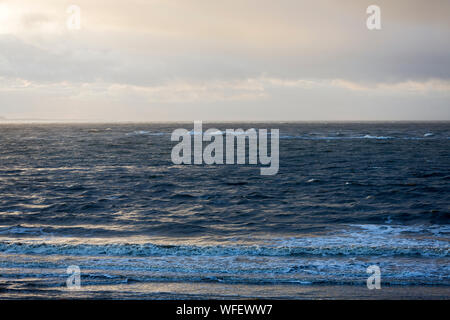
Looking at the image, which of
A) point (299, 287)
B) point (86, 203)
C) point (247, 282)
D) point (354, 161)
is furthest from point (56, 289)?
point (354, 161)

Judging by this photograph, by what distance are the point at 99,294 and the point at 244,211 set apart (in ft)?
35.2

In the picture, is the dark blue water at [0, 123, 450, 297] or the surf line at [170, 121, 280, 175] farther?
the surf line at [170, 121, 280, 175]

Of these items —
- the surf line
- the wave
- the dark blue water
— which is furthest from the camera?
the surf line

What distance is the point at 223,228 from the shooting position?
1516cm

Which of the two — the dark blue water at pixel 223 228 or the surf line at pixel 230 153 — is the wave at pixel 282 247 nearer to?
the dark blue water at pixel 223 228

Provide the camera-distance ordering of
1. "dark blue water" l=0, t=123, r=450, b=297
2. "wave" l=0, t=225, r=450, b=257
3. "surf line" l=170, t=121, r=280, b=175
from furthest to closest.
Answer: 1. "surf line" l=170, t=121, r=280, b=175
2. "wave" l=0, t=225, r=450, b=257
3. "dark blue water" l=0, t=123, r=450, b=297

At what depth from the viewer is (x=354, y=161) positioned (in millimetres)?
39156

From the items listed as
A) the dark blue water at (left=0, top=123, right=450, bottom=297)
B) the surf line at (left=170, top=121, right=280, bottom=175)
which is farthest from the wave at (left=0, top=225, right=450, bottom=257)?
the surf line at (left=170, top=121, right=280, bottom=175)

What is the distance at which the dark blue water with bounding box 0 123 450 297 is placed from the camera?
9.69 m

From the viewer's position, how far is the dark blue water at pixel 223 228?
9688 mm

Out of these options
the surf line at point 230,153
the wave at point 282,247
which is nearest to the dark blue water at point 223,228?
the wave at point 282,247

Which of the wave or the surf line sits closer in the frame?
the wave

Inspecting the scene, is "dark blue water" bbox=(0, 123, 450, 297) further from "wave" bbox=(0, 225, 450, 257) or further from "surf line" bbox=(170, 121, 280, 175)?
"surf line" bbox=(170, 121, 280, 175)

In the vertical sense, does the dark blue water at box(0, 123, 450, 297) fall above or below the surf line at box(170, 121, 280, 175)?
below
